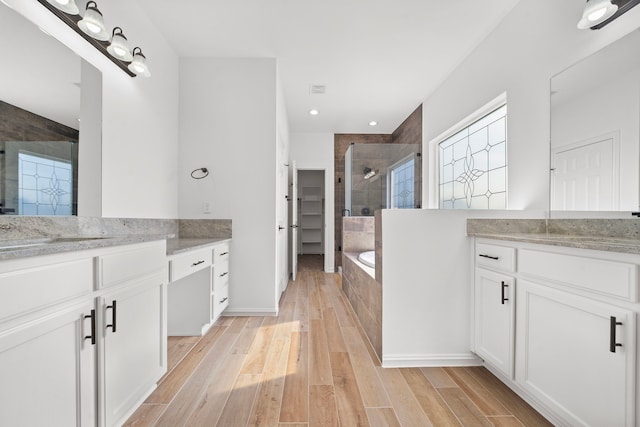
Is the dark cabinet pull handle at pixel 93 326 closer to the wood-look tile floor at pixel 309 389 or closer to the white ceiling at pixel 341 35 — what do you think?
the wood-look tile floor at pixel 309 389

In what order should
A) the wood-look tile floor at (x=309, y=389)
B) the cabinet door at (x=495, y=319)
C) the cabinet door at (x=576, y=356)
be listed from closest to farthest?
the cabinet door at (x=576, y=356), the wood-look tile floor at (x=309, y=389), the cabinet door at (x=495, y=319)

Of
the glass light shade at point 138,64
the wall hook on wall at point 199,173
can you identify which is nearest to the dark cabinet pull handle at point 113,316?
the glass light shade at point 138,64

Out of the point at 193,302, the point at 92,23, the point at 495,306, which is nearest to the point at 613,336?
the point at 495,306

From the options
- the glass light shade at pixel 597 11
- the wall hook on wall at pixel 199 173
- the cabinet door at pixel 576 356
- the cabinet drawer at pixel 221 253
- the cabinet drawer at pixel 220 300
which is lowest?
the cabinet drawer at pixel 220 300

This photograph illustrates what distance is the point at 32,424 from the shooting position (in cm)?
86

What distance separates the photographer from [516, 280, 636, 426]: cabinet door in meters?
1.01

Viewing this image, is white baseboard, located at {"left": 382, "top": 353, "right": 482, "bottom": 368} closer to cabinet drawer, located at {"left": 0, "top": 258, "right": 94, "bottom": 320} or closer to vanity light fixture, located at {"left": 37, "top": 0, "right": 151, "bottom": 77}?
cabinet drawer, located at {"left": 0, "top": 258, "right": 94, "bottom": 320}

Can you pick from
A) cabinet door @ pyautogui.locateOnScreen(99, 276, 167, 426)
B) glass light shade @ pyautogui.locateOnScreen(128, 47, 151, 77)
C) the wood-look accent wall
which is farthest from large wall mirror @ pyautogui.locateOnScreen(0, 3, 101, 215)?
the wood-look accent wall

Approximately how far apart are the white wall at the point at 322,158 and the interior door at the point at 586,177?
148 inches

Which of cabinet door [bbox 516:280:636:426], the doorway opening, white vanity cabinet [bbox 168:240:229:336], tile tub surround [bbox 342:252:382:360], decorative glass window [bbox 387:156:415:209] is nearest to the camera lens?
cabinet door [bbox 516:280:636:426]

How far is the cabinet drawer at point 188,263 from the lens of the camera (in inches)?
70.7

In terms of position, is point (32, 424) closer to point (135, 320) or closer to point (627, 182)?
point (135, 320)

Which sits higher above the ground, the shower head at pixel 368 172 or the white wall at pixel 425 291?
the shower head at pixel 368 172

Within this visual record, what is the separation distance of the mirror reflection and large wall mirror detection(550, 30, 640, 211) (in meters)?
2.82
